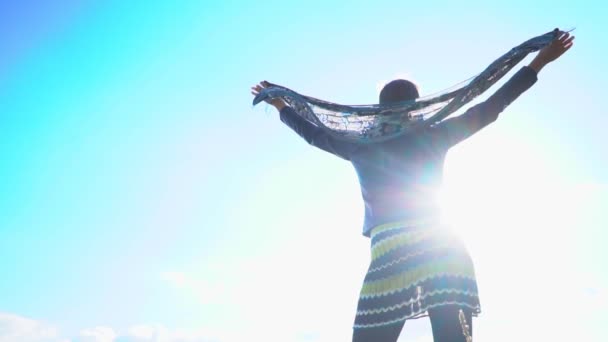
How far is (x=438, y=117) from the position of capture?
396cm

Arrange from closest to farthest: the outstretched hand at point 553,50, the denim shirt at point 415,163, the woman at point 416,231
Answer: the woman at point 416,231 < the denim shirt at point 415,163 < the outstretched hand at point 553,50

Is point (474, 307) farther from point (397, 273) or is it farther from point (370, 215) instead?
point (370, 215)

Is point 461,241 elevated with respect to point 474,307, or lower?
elevated

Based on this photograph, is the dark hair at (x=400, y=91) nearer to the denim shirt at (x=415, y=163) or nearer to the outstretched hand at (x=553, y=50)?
the denim shirt at (x=415, y=163)

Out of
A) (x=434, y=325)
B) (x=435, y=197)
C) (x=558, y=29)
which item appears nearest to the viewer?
(x=434, y=325)

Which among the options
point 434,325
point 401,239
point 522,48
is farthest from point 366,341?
point 522,48

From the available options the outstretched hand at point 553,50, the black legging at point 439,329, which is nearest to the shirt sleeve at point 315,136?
the black legging at point 439,329

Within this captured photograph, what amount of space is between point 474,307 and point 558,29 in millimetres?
2155

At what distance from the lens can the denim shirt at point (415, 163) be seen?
3562 mm

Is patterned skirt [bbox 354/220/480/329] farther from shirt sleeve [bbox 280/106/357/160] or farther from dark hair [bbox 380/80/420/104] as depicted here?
dark hair [bbox 380/80/420/104]

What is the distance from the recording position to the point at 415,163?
3631 mm

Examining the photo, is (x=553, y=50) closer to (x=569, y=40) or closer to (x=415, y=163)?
(x=569, y=40)

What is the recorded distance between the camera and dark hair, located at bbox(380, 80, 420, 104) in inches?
156

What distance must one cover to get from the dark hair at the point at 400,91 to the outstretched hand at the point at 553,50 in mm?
868
